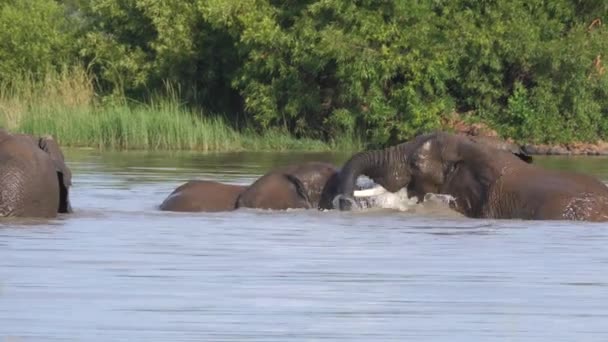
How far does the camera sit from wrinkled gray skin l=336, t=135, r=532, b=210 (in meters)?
15.1

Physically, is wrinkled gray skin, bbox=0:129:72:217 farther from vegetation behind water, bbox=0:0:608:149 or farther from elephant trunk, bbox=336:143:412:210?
vegetation behind water, bbox=0:0:608:149

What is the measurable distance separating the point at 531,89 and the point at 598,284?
24.6 m

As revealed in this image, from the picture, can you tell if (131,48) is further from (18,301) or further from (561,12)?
(18,301)

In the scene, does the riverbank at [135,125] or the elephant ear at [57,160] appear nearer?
the elephant ear at [57,160]

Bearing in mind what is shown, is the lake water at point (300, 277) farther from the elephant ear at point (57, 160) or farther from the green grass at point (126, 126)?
the green grass at point (126, 126)

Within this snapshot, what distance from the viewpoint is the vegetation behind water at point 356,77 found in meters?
33.4

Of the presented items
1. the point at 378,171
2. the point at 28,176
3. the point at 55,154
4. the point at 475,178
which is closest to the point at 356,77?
the point at 378,171

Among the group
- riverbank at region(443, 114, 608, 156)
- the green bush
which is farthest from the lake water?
the green bush

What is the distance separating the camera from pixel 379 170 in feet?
49.9

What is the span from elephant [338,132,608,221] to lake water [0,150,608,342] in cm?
26

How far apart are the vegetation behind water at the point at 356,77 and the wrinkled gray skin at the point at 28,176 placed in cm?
1765

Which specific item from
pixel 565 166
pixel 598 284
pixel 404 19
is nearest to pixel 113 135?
pixel 404 19

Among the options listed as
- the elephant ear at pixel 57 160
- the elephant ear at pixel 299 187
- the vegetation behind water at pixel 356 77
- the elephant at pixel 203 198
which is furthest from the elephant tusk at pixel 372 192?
the vegetation behind water at pixel 356 77

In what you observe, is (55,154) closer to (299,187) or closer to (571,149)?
(299,187)
